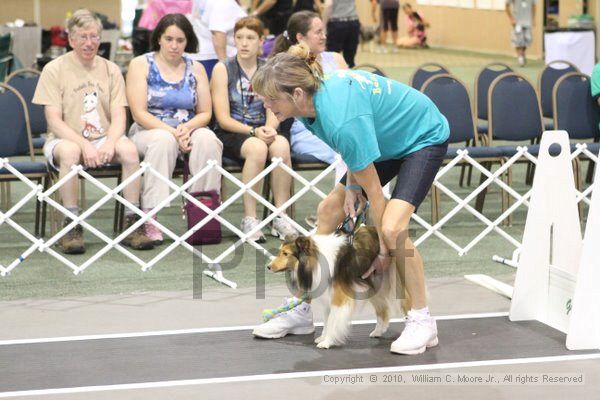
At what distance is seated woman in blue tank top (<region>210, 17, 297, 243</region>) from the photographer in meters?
5.65

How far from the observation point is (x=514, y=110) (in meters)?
6.40

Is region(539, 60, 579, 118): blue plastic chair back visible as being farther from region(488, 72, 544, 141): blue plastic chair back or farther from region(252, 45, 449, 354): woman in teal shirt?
region(252, 45, 449, 354): woman in teal shirt

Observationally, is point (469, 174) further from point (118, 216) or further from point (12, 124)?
point (12, 124)

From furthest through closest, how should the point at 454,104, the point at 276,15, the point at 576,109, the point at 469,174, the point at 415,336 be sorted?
the point at 276,15, the point at 469,174, the point at 576,109, the point at 454,104, the point at 415,336

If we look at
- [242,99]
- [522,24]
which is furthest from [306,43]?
[522,24]

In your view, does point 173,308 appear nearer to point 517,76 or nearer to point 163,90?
point 163,90

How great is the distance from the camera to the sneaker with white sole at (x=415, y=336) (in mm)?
3818

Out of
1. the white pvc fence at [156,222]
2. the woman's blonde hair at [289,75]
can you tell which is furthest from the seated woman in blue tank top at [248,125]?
the woman's blonde hair at [289,75]

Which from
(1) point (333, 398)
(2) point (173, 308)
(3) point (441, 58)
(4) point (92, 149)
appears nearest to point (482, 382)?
(1) point (333, 398)

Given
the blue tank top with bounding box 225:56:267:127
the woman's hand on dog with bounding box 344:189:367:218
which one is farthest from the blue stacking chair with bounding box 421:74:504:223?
the woman's hand on dog with bounding box 344:189:367:218

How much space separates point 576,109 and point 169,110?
2.57 m

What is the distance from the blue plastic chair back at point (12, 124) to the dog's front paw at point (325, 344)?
2632 millimetres

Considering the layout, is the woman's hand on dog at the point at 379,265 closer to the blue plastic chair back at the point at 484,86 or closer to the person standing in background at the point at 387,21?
the blue plastic chair back at the point at 484,86

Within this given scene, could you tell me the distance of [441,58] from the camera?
17109 millimetres
